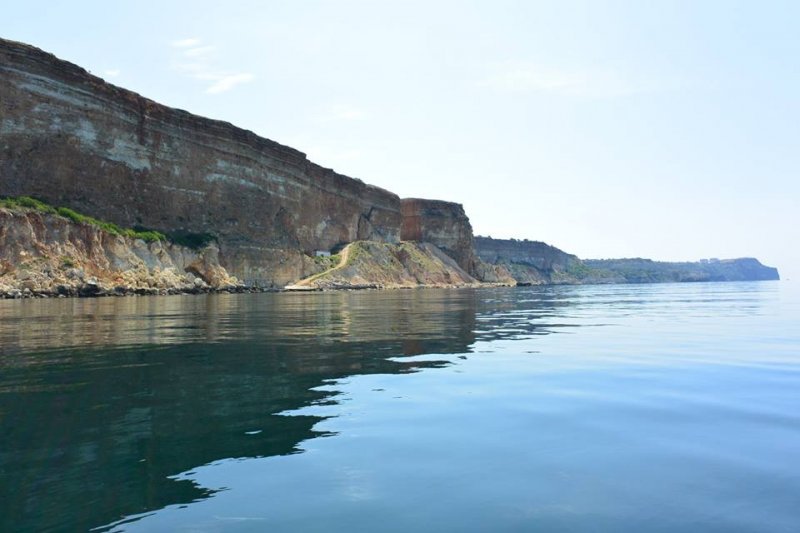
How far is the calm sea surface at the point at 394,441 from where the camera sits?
483cm

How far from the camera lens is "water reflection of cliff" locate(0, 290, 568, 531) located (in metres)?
5.24

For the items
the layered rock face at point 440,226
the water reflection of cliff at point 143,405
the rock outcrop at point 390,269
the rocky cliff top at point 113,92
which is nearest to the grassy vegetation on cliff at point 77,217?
the rocky cliff top at point 113,92

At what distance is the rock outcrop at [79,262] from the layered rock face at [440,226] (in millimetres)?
97306

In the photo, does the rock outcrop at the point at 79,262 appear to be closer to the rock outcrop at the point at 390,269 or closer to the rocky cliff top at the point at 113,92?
the rocky cliff top at the point at 113,92

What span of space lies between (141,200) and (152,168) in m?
5.00

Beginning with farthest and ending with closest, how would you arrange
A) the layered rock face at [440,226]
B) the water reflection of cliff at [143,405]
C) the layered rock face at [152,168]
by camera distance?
the layered rock face at [440,226]
the layered rock face at [152,168]
the water reflection of cliff at [143,405]

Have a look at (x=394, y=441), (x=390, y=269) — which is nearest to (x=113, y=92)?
(x=390, y=269)

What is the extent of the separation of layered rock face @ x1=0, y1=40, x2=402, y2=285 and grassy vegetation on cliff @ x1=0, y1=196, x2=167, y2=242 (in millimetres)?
3381

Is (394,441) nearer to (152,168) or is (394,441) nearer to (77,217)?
(77,217)

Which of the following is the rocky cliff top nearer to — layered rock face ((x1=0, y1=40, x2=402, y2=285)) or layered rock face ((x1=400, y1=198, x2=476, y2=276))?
layered rock face ((x1=0, y1=40, x2=402, y2=285))

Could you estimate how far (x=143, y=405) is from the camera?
8.67m

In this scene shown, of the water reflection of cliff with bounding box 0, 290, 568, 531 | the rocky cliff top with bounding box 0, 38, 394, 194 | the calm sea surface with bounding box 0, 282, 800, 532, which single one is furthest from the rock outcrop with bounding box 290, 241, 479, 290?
the calm sea surface with bounding box 0, 282, 800, 532

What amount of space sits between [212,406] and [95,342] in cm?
992

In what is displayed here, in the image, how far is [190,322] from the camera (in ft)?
82.3
